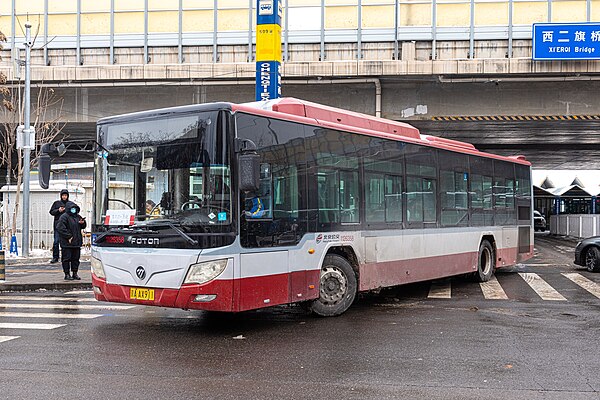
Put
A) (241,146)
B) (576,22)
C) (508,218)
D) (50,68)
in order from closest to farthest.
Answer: (241,146) < (508,218) < (576,22) < (50,68)

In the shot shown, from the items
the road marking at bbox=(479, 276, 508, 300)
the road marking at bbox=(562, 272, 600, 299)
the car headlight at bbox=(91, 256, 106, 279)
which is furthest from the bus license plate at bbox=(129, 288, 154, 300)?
the road marking at bbox=(562, 272, 600, 299)

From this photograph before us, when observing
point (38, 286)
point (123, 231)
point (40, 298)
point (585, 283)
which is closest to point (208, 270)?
point (123, 231)

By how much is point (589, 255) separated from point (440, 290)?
6.33m

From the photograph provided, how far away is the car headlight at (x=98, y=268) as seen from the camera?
950 centimetres

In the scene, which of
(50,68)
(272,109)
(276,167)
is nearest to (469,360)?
(276,167)

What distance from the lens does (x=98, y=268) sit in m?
9.58

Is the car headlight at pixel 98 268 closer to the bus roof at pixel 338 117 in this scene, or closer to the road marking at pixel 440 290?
the bus roof at pixel 338 117

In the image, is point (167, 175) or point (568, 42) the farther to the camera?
point (568, 42)

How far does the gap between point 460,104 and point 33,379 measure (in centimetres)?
2051

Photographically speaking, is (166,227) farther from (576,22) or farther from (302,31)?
(576,22)

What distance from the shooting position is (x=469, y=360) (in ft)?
24.9

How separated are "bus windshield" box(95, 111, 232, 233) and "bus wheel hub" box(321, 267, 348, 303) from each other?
7.47ft

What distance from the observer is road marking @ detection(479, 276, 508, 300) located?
1307 centimetres

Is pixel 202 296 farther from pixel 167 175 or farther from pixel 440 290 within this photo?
pixel 440 290
